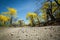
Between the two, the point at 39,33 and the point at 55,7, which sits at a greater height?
the point at 55,7

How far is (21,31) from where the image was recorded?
4.34 meters

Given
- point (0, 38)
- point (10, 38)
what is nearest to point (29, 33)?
point (10, 38)

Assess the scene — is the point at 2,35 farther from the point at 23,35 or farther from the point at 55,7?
the point at 55,7

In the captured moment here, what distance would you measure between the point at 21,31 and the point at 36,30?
1.73ft

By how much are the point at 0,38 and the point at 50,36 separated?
1573 mm

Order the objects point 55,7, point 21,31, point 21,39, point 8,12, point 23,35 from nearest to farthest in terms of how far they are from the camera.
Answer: point 21,39, point 23,35, point 21,31, point 55,7, point 8,12

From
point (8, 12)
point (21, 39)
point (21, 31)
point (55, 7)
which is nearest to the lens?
point (21, 39)

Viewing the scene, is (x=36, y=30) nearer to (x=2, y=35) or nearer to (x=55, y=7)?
(x=2, y=35)

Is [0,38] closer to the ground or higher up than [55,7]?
closer to the ground

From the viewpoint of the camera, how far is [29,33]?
13.6 ft

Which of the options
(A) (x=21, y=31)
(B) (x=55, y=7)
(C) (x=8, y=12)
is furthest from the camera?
(C) (x=8, y=12)

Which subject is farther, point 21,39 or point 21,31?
point 21,31

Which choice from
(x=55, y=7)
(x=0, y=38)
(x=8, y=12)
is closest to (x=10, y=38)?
(x=0, y=38)

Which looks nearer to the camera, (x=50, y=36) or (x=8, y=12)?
(x=50, y=36)
